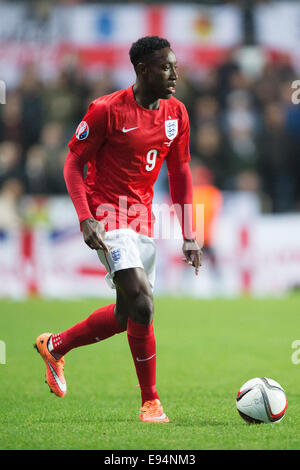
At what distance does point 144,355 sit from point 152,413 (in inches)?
14.1

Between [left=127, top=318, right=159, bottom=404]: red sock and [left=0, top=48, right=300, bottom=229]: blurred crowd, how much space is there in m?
8.38

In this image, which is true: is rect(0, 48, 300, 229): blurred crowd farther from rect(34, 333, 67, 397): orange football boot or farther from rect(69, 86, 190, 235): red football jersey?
rect(69, 86, 190, 235): red football jersey

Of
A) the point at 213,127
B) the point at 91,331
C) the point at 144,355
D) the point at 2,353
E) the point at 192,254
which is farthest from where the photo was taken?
the point at 213,127

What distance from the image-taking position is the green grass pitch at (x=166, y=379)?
15.1 feet

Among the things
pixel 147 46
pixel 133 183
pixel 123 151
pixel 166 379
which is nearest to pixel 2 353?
pixel 166 379

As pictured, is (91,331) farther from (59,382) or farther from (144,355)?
(144,355)

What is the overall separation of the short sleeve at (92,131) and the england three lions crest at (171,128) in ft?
1.41

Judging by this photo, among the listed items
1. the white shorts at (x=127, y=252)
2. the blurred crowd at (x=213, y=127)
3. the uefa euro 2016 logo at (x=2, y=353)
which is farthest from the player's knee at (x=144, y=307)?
the blurred crowd at (x=213, y=127)

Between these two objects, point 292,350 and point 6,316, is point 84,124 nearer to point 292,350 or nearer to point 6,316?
point 292,350

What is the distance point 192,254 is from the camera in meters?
5.74

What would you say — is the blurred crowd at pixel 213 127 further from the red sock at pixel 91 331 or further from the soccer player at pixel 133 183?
the soccer player at pixel 133 183

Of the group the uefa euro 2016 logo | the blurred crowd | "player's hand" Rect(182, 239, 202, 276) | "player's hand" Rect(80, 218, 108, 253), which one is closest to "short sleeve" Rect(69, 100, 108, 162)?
"player's hand" Rect(80, 218, 108, 253)
